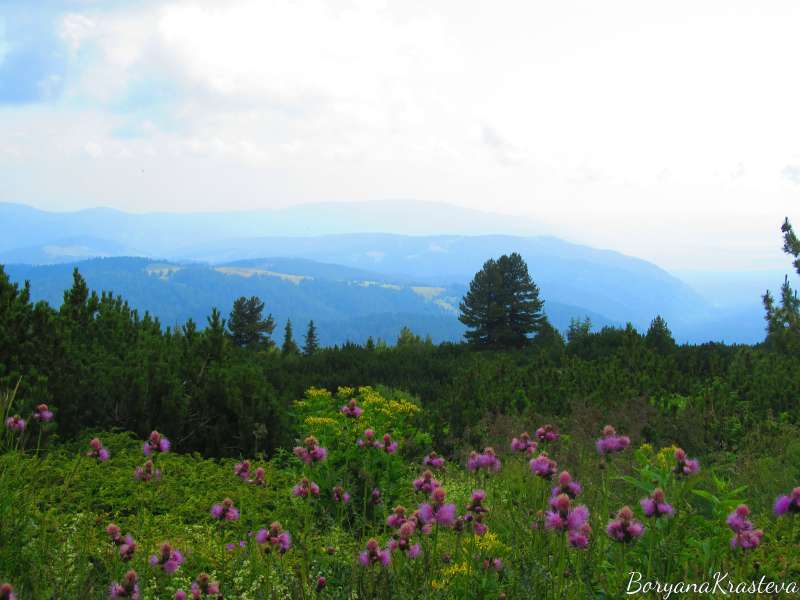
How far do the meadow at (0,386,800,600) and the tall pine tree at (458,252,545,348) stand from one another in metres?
18.8

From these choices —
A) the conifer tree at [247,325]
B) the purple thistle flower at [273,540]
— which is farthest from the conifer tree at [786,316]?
the conifer tree at [247,325]

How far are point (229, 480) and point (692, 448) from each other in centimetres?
614

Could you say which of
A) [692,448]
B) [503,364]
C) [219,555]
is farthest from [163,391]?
[503,364]

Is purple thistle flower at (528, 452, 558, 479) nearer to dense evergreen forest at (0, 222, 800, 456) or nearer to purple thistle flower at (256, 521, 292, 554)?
purple thistle flower at (256, 521, 292, 554)

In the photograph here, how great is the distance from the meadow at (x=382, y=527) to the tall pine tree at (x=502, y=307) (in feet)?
61.8

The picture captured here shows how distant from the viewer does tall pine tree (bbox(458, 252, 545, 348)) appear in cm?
2581

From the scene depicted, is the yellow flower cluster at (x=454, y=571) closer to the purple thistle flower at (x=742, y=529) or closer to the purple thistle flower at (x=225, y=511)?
the purple thistle flower at (x=225, y=511)

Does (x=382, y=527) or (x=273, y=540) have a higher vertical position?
(x=273, y=540)

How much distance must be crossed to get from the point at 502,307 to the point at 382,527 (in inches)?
829

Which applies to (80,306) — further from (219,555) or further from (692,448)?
(692,448)

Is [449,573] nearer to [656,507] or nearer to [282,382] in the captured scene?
[656,507]

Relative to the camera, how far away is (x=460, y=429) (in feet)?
30.7

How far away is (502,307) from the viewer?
2567 centimetres

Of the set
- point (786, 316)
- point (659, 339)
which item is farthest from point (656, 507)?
point (786, 316)
